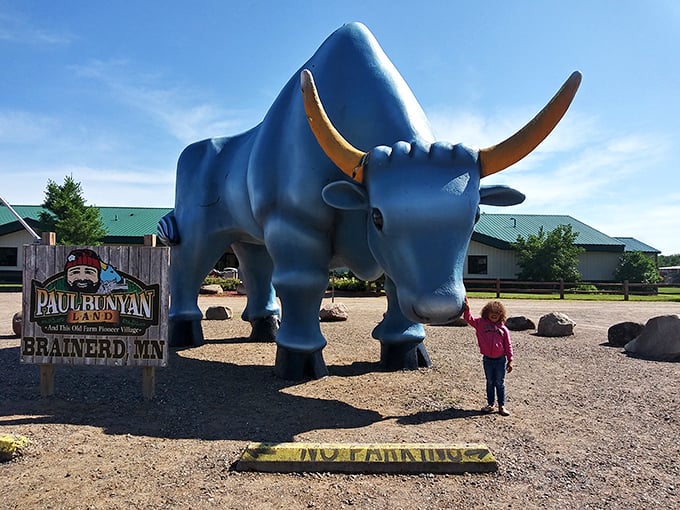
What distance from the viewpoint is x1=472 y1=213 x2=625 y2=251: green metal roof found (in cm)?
2702

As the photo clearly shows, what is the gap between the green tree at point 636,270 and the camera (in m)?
26.9

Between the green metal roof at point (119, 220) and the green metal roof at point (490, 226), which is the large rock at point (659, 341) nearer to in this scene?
the green metal roof at point (490, 226)

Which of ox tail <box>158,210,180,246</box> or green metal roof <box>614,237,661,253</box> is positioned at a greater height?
green metal roof <box>614,237,661,253</box>

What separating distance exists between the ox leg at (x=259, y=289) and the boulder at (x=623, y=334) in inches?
200

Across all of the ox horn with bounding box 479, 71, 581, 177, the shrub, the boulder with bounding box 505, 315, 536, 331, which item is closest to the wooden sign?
the ox horn with bounding box 479, 71, 581, 177

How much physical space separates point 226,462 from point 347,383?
7.16ft

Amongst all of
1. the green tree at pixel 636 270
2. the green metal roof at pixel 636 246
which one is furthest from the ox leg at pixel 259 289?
the green metal roof at pixel 636 246

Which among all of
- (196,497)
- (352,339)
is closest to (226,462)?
(196,497)

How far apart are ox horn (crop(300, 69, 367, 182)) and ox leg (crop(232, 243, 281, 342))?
13.7ft

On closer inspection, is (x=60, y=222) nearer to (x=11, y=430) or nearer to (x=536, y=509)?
(x=11, y=430)

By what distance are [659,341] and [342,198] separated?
5.31 metres

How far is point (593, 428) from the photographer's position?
12.6 feet

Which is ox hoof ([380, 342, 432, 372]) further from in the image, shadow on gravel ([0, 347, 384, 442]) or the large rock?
the large rock

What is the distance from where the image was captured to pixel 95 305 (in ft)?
14.5
